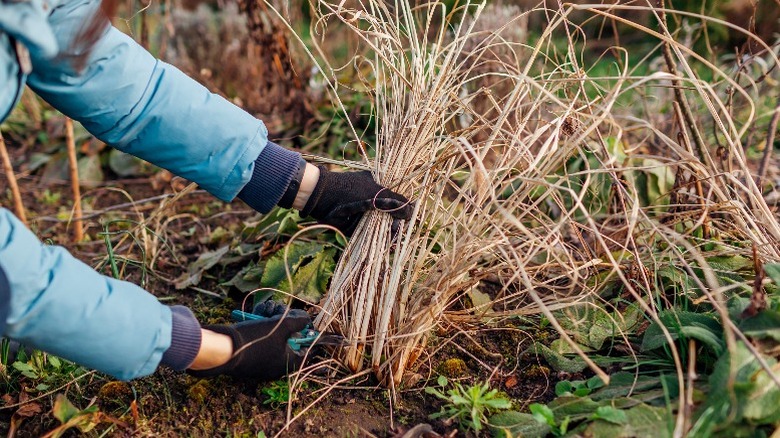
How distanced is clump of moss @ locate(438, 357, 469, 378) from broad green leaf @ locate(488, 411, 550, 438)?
0.18 meters

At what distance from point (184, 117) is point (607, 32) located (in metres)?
5.44

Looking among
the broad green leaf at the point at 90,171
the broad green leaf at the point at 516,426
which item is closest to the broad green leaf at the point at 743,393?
the broad green leaf at the point at 516,426

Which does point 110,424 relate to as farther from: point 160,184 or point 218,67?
point 218,67

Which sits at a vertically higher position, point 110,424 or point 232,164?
point 232,164

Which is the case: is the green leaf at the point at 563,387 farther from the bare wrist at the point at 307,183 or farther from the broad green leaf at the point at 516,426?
the bare wrist at the point at 307,183

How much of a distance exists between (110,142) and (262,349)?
57 cm

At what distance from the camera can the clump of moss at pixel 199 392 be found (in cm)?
164

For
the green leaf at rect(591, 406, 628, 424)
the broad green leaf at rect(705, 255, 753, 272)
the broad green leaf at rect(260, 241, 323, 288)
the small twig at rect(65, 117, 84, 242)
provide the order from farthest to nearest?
the small twig at rect(65, 117, 84, 242) < the broad green leaf at rect(260, 241, 323, 288) < the broad green leaf at rect(705, 255, 753, 272) < the green leaf at rect(591, 406, 628, 424)

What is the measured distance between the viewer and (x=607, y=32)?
6340 millimetres

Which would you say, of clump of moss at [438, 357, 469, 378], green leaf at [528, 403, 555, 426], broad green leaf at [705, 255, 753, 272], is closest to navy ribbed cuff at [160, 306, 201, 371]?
clump of moss at [438, 357, 469, 378]

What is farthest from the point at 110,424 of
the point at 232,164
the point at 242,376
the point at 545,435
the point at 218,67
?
the point at 218,67

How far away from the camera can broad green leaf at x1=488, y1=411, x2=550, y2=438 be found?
57.4 inches

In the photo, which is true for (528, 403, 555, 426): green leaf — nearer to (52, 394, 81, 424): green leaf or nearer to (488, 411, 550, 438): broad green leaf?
(488, 411, 550, 438): broad green leaf

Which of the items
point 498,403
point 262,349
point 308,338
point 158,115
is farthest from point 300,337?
point 158,115
